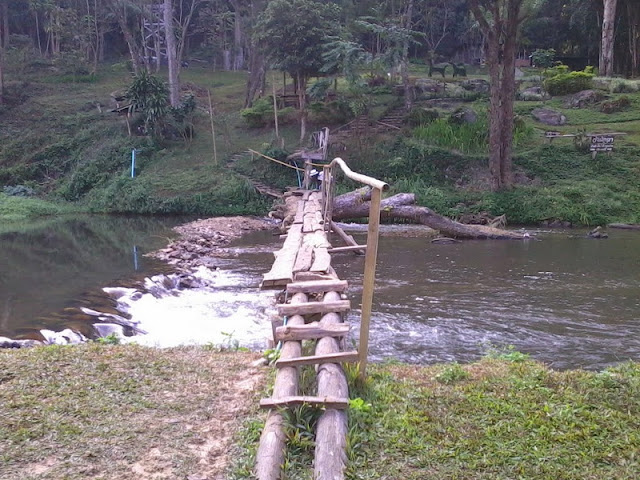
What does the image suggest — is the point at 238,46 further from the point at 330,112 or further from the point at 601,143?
the point at 601,143

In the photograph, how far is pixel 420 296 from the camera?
420 inches

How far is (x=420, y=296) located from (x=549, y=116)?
781 inches

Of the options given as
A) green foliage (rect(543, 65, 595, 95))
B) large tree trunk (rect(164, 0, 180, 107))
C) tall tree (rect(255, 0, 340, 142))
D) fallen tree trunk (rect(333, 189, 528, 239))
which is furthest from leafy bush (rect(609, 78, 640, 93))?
large tree trunk (rect(164, 0, 180, 107))

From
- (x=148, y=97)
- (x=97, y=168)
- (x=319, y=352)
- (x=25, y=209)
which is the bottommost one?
(x=25, y=209)

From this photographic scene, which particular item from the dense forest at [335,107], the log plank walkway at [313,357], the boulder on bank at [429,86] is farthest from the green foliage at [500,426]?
the boulder on bank at [429,86]

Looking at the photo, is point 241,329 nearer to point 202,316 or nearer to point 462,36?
point 202,316

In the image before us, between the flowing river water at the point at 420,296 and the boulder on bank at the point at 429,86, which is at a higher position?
the boulder on bank at the point at 429,86

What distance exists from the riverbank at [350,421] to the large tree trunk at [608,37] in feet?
96.4

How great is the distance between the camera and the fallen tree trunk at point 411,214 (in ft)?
52.3

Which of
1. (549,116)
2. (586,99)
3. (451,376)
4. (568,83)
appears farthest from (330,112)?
(451,376)

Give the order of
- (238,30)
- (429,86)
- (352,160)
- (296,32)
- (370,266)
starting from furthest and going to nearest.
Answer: (238,30) → (429,86) → (296,32) → (352,160) → (370,266)

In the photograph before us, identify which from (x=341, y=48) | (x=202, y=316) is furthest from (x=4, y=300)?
(x=341, y=48)

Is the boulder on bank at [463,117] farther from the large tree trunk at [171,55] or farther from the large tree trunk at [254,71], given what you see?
the large tree trunk at [171,55]

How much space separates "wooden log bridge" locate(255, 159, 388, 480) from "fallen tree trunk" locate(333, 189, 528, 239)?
26.2 ft
